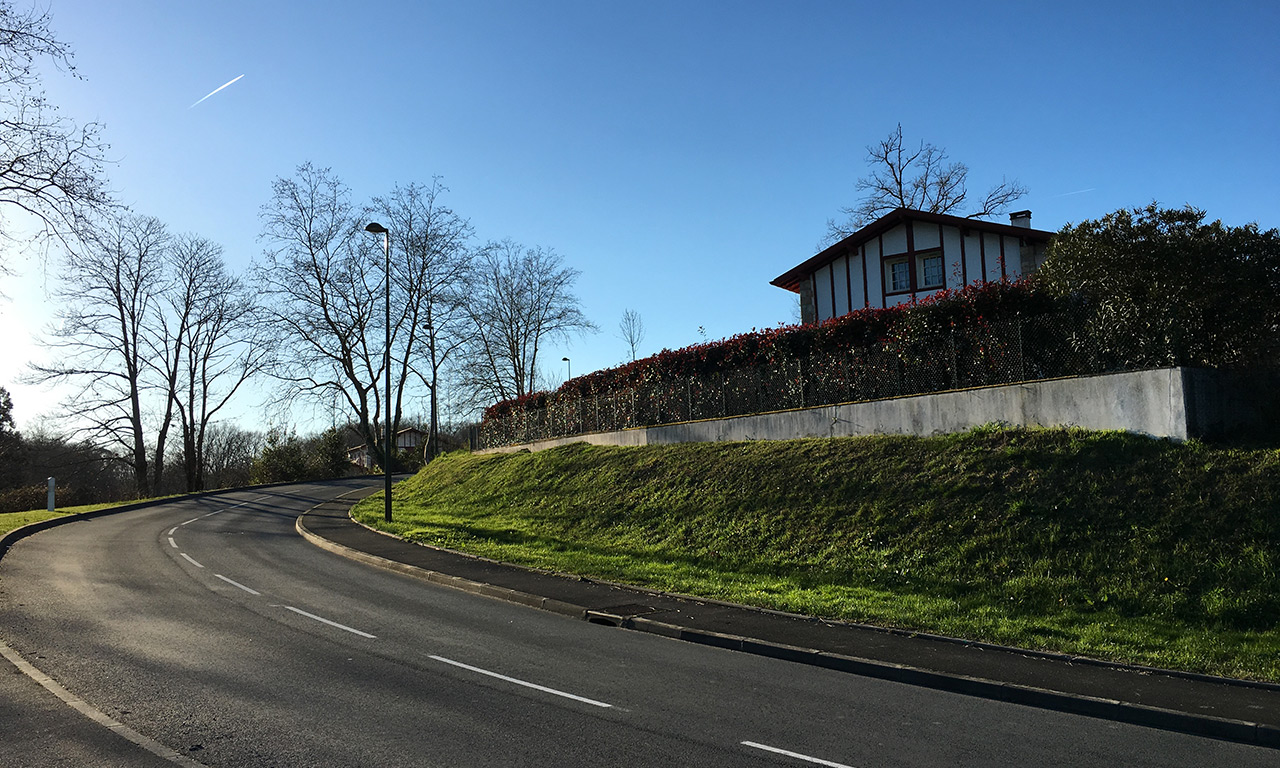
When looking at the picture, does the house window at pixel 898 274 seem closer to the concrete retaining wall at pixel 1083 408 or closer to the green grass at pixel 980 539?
the concrete retaining wall at pixel 1083 408

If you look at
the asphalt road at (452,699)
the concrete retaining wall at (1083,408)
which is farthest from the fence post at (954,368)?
the asphalt road at (452,699)

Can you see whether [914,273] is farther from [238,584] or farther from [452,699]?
[452,699]

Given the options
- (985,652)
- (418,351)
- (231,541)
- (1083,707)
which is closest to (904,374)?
(985,652)

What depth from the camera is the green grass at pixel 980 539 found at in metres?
9.40

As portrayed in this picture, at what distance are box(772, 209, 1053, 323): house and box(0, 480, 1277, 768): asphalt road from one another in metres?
20.0

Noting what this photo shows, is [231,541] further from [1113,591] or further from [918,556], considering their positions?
[1113,591]

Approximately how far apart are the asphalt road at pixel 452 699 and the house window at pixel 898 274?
2013cm

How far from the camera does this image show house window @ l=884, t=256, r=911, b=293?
27.4 meters

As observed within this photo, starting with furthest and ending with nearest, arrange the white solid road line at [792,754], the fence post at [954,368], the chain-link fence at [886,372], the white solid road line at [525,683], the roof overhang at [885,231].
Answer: the roof overhang at [885,231]
the fence post at [954,368]
the chain-link fence at [886,372]
the white solid road line at [525,683]
the white solid road line at [792,754]

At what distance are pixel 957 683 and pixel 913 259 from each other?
21.7m

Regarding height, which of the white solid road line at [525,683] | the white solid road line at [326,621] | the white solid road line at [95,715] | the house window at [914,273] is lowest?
the white solid road line at [525,683]

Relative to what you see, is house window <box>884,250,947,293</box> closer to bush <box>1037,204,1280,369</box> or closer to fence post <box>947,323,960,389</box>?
fence post <box>947,323,960,389</box>

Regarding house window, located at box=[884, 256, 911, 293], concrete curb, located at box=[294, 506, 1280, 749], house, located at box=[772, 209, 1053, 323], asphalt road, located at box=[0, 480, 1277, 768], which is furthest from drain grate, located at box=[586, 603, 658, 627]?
house window, located at box=[884, 256, 911, 293]

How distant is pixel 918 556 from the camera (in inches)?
479
